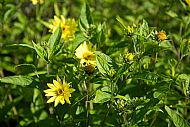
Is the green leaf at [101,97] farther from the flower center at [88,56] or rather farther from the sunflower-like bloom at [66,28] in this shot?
the sunflower-like bloom at [66,28]

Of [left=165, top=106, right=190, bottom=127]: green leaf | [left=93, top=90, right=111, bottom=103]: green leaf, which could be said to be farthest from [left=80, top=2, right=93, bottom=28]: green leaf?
[left=165, top=106, right=190, bottom=127]: green leaf

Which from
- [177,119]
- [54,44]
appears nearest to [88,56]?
[54,44]

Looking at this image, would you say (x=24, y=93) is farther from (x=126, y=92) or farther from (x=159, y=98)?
(x=159, y=98)

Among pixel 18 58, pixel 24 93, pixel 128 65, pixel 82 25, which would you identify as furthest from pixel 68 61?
pixel 18 58

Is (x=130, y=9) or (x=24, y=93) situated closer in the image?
(x=24, y=93)

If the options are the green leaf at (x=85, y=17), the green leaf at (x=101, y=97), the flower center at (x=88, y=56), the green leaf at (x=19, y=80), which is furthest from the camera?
the green leaf at (x=85, y=17)

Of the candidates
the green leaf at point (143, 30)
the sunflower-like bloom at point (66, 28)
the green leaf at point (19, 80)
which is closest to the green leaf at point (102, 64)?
the green leaf at point (143, 30)

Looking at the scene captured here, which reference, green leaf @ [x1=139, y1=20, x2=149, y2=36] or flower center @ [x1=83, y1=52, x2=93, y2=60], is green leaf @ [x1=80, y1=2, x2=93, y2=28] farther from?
green leaf @ [x1=139, y1=20, x2=149, y2=36]
